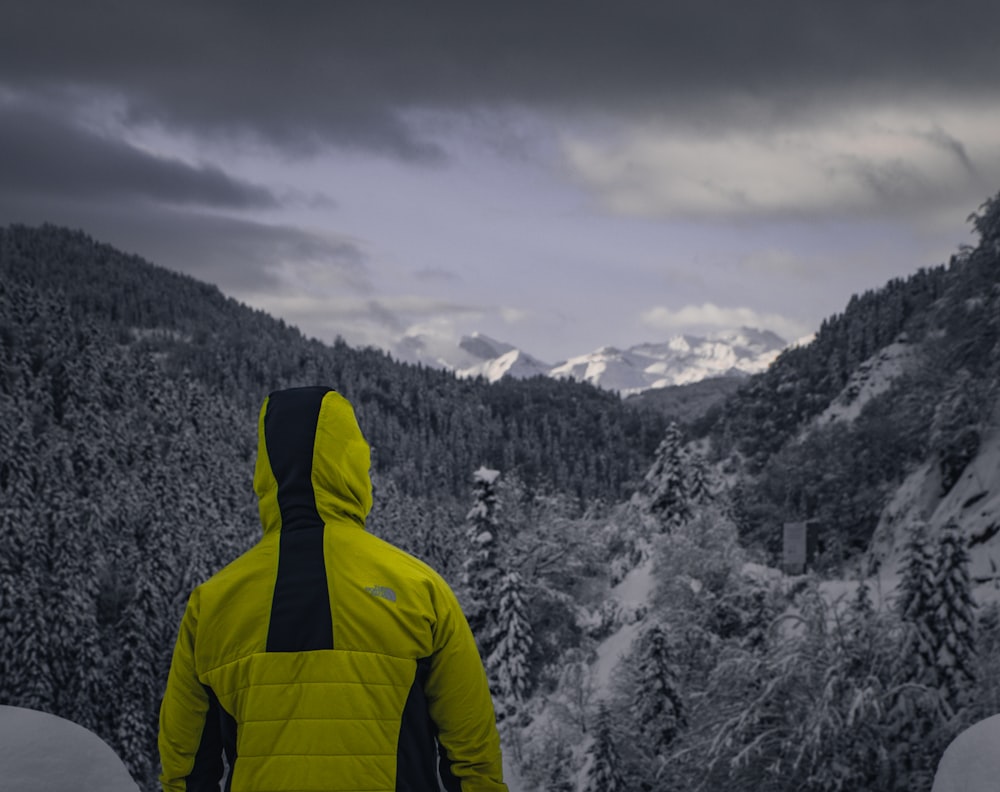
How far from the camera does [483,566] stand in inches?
1275

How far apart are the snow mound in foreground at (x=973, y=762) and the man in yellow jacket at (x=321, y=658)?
151 centimetres

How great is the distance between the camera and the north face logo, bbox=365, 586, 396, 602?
2689 mm

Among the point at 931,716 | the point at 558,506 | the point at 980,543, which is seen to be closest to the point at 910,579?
the point at 931,716

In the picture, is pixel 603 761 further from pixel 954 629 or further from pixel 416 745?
pixel 416 745

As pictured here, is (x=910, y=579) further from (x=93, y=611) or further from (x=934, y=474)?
(x=93, y=611)

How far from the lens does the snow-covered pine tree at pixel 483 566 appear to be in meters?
32.0

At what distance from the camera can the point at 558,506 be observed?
42.8 meters

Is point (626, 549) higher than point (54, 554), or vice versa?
point (626, 549)

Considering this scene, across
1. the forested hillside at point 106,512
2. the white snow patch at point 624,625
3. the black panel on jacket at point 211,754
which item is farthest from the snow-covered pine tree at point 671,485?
the black panel on jacket at point 211,754

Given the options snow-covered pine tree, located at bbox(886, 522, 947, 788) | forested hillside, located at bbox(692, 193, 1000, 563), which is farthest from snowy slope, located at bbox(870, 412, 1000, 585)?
snow-covered pine tree, located at bbox(886, 522, 947, 788)

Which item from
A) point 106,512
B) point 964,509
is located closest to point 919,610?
point 964,509

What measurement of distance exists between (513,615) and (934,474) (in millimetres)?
17947

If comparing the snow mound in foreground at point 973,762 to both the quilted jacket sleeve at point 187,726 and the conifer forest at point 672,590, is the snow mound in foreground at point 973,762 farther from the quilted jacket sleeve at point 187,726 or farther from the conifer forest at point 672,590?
the conifer forest at point 672,590

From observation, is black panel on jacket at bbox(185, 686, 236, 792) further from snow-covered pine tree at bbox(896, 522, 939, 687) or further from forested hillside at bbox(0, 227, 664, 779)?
forested hillside at bbox(0, 227, 664, 779)
